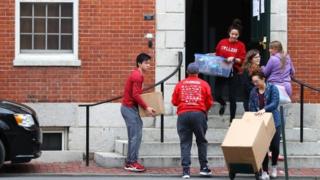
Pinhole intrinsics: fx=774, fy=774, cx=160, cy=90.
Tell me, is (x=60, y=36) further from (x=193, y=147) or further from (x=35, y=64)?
(x=193, y=147)

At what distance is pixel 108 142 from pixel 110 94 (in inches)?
35.1

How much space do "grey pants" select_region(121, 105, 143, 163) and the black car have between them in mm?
1450

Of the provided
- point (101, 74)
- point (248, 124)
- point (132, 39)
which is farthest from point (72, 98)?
point (248, 124)

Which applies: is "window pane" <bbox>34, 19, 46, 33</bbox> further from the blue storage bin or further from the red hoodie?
the red hoodie

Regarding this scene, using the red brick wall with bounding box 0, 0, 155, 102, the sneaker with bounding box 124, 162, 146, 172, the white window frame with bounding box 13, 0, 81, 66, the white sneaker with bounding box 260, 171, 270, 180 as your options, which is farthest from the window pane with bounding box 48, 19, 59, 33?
the white sneaker with bounding box 260, 171, 270, 180

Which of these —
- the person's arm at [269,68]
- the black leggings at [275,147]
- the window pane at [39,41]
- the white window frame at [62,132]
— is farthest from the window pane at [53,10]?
the black leggings at [275,147]

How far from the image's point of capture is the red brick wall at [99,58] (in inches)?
563

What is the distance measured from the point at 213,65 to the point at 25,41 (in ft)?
11.8

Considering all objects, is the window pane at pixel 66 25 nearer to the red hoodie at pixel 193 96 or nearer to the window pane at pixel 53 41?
the window pane at pixel 53 41

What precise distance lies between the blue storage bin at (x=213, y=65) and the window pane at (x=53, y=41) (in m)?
2.79

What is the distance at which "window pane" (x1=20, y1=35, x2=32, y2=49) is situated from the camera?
14.5 m

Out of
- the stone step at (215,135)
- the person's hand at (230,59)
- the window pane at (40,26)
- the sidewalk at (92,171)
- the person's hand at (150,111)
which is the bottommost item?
the sidewalk at (92,171)

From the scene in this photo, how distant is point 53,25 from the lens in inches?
577

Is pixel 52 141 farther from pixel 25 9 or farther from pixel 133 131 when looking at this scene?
pixel 133 131
